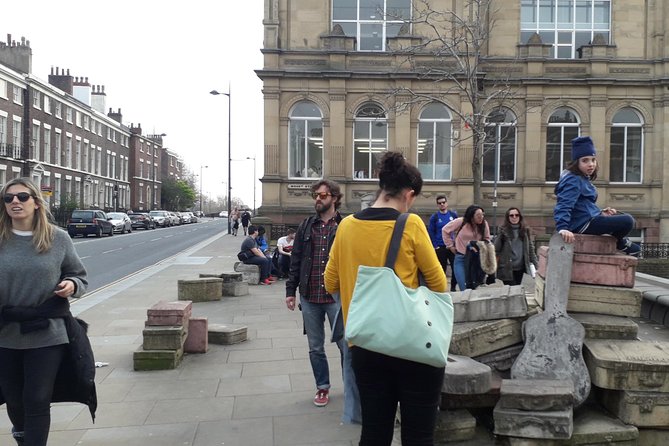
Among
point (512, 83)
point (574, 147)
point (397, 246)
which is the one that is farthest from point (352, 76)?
point (397, 246)

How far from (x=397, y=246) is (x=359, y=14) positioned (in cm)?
2369

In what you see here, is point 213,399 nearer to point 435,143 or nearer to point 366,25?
point 435,143

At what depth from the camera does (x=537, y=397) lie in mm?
4082

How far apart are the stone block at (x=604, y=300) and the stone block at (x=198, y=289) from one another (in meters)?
8.02

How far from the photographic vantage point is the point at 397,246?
3.08 metres

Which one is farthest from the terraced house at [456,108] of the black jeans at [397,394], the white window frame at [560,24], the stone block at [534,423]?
the black jeans at [397,394]

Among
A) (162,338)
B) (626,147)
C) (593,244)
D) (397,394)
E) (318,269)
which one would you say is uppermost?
(626,147)

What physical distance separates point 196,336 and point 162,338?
693 mm

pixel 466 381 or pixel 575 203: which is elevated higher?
pixel 575 203

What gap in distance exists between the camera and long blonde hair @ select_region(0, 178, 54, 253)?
12.4 feet

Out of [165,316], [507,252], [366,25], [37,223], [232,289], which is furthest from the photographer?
[366,25]

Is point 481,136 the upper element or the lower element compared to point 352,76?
lower

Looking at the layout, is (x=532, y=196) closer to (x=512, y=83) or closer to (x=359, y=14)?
(x=512, y=83)

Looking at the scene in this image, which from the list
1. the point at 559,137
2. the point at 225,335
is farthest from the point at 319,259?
the point at 559,137
